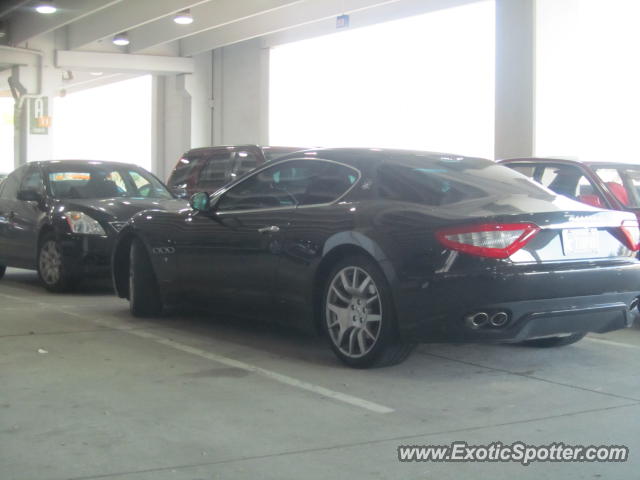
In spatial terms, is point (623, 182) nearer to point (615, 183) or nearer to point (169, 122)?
point (615, 183)

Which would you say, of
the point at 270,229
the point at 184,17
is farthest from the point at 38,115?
the point at 270,229

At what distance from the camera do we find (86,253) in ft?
32.0

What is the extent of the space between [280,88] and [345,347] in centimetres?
2005

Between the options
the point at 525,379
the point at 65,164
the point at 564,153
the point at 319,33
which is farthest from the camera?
the point at 319,33

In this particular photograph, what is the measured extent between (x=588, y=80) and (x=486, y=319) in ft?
38.0

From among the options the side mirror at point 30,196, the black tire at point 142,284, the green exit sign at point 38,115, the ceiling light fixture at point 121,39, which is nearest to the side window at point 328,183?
the black tire at point 142,284

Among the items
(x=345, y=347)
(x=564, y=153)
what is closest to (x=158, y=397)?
(x=345, y=347)

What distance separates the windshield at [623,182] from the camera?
830 centimetres

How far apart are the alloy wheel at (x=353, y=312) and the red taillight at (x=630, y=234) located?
1.66 metres

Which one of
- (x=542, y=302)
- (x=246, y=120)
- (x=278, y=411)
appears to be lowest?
(x=278, y=411)

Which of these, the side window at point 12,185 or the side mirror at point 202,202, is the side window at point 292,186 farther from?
the side window at point 12,185

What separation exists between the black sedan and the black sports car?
2.91 metres

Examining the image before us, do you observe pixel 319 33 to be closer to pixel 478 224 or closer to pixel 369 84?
pixel 369 84

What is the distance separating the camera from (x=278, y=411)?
16.0 feet
